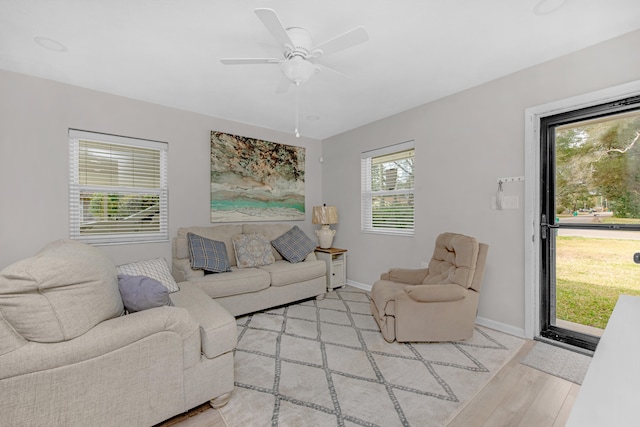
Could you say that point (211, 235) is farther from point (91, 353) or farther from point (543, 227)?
point (543, 227)

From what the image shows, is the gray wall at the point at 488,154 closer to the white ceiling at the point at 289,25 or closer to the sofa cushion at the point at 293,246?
the white ceiling at the point at 289,25

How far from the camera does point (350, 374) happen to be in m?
2.01

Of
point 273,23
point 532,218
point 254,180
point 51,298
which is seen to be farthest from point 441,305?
point 254,180

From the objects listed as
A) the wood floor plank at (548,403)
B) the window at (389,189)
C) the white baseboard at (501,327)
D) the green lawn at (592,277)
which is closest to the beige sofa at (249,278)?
the window at (389,189)

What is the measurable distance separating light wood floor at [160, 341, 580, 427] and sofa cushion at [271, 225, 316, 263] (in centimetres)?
216

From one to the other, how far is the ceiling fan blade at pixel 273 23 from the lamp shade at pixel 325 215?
2.74m

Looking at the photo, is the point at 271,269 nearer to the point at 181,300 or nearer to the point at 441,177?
the point at 181,300

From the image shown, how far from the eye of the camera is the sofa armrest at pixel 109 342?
3.82 feet

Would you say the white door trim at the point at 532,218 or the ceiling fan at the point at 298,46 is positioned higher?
the ceiling fan at the point at 298,46

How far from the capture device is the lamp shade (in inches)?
169

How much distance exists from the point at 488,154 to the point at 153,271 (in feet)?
11.3

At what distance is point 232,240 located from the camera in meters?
3.58

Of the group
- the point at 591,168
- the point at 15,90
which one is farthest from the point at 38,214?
the point at 591,168

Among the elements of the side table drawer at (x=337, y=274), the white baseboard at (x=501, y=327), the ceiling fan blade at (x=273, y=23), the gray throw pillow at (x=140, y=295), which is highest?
the ceiling fan blade at (x=273, y=23)
